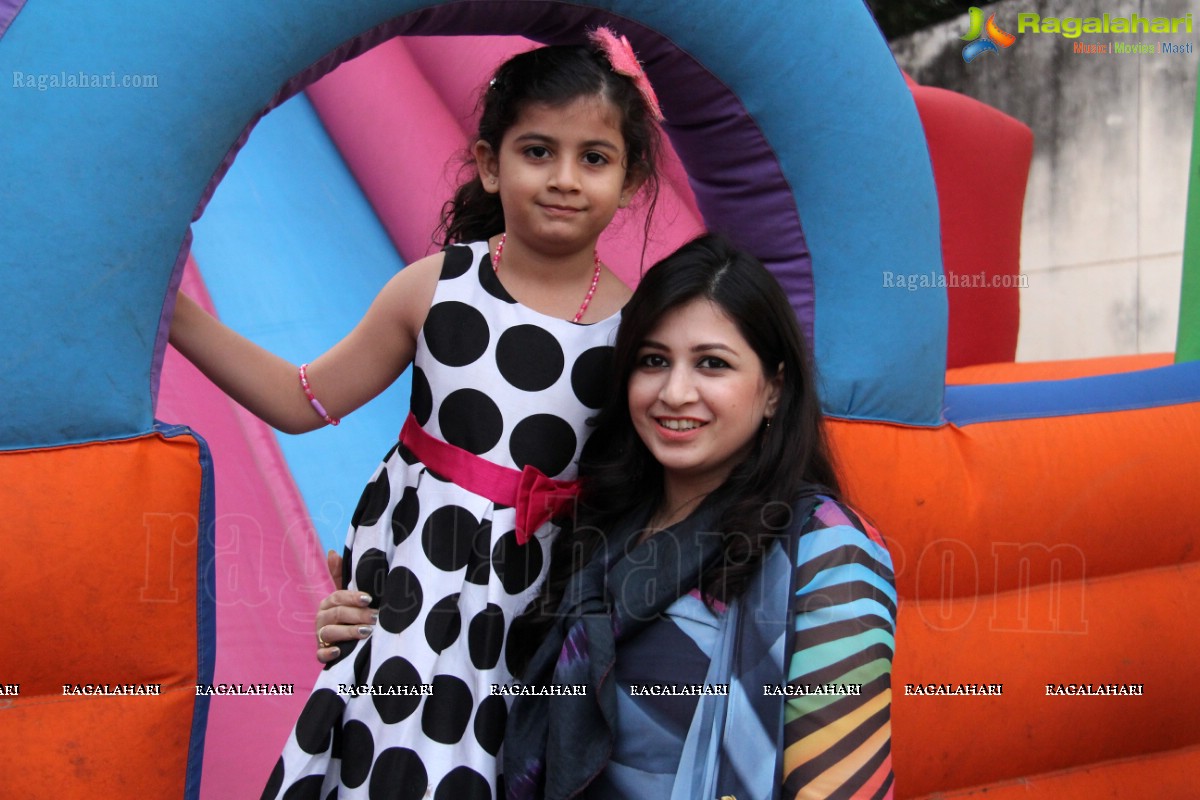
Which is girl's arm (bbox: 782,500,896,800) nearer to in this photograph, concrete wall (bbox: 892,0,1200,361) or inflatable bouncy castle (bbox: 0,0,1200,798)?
inflatable bouncy castle (bbox: 0,0,1200,798)

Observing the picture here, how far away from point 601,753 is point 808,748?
21cm

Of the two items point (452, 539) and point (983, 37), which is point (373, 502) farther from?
point (983, 37)

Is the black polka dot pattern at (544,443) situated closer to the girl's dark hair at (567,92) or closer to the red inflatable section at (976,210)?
the girl's dark hair at (567,92)

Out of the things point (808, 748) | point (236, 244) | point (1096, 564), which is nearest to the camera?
point (808, 748)

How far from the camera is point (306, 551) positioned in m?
2.11

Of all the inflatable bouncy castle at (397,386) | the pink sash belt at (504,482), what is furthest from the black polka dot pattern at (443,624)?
the inflatable bouncy castle at (397,386)

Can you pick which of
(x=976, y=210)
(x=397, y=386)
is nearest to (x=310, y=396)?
(x=397, y=386)

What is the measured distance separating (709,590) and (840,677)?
0.53ft

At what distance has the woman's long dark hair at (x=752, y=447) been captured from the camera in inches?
49.8

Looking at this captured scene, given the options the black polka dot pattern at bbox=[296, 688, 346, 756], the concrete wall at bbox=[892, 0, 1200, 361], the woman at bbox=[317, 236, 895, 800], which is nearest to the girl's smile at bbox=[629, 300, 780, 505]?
the woman at bbox=[317, 236, 895, 800]

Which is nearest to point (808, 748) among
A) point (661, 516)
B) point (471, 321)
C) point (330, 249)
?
point (661, 516)

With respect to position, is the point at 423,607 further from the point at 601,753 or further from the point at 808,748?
the point at 808,748

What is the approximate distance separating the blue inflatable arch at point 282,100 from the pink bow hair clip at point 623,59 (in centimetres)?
8

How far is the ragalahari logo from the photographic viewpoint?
183 inches
